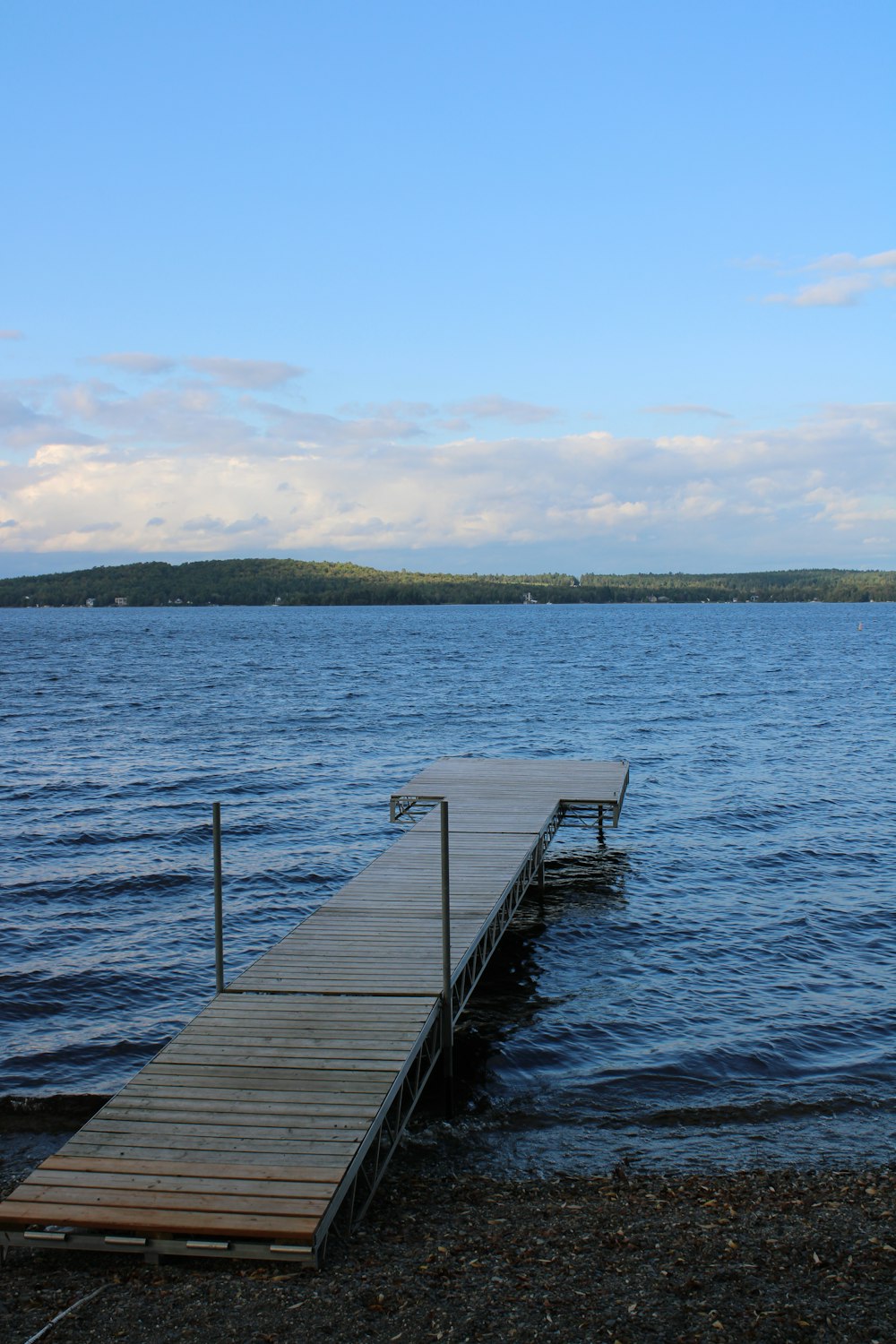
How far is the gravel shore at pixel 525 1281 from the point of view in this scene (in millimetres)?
6691

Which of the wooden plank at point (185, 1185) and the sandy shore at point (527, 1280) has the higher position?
the wooden plank at point (185, 1185)

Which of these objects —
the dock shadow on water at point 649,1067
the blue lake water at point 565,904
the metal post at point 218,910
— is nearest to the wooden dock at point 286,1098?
the metal post at point 218,910

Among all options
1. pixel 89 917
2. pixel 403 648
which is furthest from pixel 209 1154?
pixel 403 648

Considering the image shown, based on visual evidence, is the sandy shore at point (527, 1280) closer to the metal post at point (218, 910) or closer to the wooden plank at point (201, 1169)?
the wooden plank at point (201, 1169)

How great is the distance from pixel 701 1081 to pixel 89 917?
10.9 meters

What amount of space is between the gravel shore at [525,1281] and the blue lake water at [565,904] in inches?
57.0

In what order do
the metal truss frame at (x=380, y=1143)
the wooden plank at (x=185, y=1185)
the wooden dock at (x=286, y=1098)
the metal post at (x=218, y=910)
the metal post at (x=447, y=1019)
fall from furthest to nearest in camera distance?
the metal post at (x=218, y=910)
the metal post at (x=447, y=1019)
the metal truss frame at (x=380, y=1143)
the wooden plank at (x=185, y=1185)
the wooden dock at (x=286, y=1098)

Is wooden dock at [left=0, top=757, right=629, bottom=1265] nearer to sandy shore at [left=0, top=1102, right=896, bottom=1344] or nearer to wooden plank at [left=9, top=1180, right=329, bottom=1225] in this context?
wooden plank at [left=9, top=1180, right=329, bottom=1225]

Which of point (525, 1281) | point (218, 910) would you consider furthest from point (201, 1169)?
point (218, 910)

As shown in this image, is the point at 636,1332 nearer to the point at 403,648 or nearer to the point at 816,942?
the point at 816,942

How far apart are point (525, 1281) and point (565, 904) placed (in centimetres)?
1189

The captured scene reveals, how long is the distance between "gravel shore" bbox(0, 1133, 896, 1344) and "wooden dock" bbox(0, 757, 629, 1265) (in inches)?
9.8

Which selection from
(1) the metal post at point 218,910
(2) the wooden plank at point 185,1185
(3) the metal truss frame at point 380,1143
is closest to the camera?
(2) the wooden plank at point 185,1185

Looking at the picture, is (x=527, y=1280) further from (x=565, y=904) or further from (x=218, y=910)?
(x=565, y=904)
